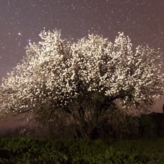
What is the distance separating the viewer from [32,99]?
94.2 ft

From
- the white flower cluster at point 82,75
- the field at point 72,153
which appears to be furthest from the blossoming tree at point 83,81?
the field at point 72,153

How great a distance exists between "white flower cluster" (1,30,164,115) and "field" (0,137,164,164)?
16.4 feet

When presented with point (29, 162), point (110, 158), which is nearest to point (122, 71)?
point (110, 158)

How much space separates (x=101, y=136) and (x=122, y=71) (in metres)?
7.21

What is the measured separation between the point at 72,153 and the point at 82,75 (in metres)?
10.1

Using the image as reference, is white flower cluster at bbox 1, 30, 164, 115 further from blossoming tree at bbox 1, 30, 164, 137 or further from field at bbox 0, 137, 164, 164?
field at bbox 0, 137, 164, 164

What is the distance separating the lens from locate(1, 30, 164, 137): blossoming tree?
28.6 metres

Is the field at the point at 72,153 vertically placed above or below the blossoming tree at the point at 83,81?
below

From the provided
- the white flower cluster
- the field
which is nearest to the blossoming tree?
the white flower cluster

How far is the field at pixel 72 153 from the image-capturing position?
13703 mm

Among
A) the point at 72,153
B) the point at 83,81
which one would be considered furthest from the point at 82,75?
the point at 72,153

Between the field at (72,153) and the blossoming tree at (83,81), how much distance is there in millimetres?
4145

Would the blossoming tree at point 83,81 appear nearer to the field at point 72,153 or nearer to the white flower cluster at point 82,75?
the white flower cluster at point 82,75

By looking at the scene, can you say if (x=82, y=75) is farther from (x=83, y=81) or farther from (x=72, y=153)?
(x=72, y=153)
